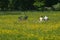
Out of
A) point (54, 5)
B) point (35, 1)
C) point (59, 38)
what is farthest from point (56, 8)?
point (59, 38)

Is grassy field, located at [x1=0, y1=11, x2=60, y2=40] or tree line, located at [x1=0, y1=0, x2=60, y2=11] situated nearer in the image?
grassy field, located at [x1=0, y1=11, x2=60, y2=40]

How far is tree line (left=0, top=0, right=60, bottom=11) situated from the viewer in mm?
85375

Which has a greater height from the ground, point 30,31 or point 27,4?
point 30,31

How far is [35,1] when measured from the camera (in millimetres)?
88938

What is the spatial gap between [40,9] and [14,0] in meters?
11.0

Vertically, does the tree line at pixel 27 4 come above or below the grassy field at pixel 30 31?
below

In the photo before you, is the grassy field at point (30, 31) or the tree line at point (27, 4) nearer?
the grassy field at point (30, 31)

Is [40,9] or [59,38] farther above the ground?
[59,38]

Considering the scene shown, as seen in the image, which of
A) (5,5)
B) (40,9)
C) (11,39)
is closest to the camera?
(11,39)

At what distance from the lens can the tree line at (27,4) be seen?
85.4m

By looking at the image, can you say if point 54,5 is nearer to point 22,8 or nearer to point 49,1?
point 49,1

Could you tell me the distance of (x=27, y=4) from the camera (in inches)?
3573

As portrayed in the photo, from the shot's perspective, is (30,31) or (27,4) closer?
(30,31)

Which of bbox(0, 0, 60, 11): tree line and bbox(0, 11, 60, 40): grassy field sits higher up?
bbox(0, 11, 60, 40): grassy field
